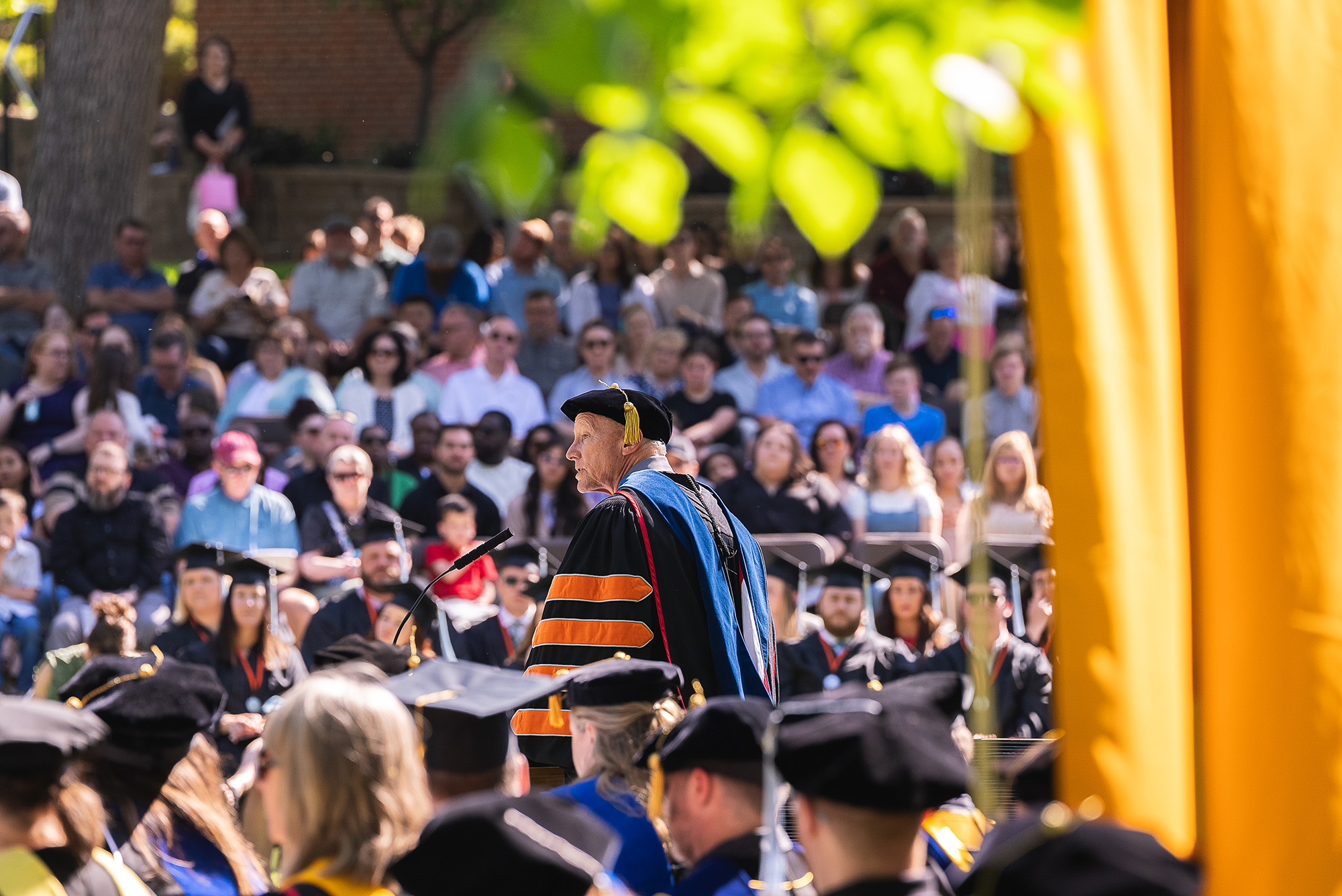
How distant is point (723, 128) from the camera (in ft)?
6.43

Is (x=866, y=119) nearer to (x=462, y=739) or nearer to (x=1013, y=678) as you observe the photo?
(x=462, y=739)

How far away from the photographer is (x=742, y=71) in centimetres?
194

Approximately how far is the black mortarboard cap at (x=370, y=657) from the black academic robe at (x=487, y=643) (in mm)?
4255

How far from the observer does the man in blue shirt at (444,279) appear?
12.0 metres

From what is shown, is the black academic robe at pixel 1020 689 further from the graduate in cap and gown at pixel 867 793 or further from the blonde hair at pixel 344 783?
the blonde hair at pixel 344 783

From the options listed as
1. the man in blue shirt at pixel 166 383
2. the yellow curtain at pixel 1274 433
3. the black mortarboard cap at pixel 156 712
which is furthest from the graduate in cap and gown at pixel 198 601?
the yellow curtain at pixel 1274 433

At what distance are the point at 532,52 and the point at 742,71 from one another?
0.26m

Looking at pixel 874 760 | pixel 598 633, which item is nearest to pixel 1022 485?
pixel 598 633

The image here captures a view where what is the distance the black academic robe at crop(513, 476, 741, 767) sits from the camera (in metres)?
4.96

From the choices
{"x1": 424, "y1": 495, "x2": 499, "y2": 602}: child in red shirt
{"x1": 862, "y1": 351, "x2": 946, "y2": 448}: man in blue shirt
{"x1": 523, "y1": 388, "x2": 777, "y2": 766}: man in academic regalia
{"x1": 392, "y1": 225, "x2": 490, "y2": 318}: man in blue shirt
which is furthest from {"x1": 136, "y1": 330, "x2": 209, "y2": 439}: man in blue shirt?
{"x1": 523, "y1": 388, "x2": 777, "y2": 766}: man in academic regalia

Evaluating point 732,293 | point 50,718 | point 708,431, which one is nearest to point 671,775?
point 50,718

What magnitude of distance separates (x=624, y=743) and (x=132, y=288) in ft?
31.1

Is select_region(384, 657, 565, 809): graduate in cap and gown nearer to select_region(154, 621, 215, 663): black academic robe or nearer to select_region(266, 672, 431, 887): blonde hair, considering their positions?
select_region(266, 672, 431, 887): blonde hair

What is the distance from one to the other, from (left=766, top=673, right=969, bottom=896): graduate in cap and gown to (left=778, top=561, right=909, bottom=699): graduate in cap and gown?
18.5 ft
